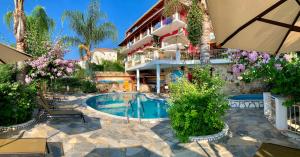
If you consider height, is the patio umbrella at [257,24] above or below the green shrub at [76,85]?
above

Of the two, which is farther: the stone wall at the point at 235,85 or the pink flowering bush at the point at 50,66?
the stone wall at the point at 235,85

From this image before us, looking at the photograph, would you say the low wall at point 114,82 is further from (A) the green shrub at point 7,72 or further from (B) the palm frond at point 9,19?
(A) the green shrub at point 7,72

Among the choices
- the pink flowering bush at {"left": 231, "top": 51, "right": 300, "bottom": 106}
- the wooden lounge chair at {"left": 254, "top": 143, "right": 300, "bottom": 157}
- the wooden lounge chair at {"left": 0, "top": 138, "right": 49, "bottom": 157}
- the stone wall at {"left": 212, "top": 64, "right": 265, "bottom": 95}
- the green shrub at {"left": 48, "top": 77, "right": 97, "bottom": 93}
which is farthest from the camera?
the green shrub at {"left": 48, "top": 77, "right": 97, "bottom": 93}

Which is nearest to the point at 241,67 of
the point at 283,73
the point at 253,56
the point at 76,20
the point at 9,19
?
the point at 253,56

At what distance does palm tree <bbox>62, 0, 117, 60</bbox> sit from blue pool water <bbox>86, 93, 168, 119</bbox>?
35.7ft

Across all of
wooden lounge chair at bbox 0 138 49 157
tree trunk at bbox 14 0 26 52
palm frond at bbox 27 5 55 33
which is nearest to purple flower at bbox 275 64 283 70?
wooden lounge chair at bbox 0 138 49 157

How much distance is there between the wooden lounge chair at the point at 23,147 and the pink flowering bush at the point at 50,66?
7.61m

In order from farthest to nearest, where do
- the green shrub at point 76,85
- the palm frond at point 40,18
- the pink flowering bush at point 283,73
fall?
the green shrub at point 76,85
the palm frond at point 40,18
the pink flowering bush at point 283,73

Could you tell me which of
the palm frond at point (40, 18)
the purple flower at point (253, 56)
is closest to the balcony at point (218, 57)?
the purple flower at point (253, 56)

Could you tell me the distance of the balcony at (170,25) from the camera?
1078 inches

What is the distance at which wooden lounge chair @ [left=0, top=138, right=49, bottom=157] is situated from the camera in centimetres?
469

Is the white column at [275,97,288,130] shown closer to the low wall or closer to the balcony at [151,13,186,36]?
the balcony at [151,13,186,36]

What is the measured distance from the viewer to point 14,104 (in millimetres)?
8570

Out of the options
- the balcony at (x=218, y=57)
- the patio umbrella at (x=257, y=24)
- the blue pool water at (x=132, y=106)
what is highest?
the balcony at (x=218, y=57)
